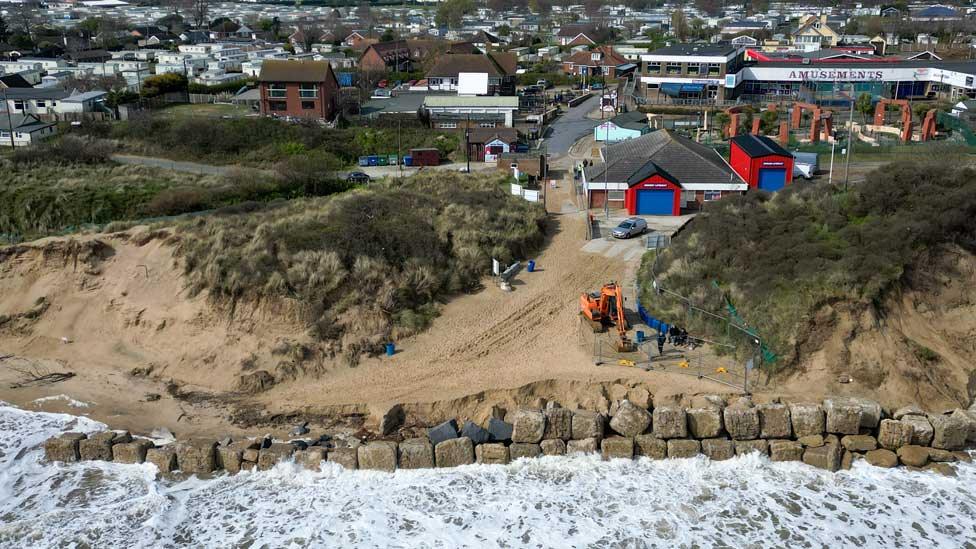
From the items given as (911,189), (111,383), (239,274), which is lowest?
(111,383)

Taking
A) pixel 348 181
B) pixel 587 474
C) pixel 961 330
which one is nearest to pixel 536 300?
pixel 587 474

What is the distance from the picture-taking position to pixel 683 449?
1559cm

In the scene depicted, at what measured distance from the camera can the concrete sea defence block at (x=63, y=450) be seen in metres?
15.7

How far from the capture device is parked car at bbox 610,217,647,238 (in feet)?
84.4

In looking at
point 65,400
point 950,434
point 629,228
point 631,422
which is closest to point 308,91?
point 629,228

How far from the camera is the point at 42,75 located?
62375 mm

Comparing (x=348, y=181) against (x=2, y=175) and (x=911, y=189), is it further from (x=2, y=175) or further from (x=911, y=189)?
(x=911, y=189)

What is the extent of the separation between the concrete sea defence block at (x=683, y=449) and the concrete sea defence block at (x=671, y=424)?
18cm

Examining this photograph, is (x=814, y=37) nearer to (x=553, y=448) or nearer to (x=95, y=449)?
(x=553, y=448)

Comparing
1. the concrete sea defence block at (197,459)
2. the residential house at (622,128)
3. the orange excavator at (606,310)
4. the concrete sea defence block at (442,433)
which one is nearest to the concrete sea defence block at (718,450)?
the orange excavator at (606,310)

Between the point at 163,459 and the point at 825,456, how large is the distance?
11.7 m

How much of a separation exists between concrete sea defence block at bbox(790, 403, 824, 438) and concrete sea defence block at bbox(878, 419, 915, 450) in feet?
3.56

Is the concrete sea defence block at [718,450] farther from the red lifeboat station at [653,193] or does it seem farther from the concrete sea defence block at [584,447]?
the red lifeboat station at [653,193]

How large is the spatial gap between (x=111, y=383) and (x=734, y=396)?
1311 centimetres
